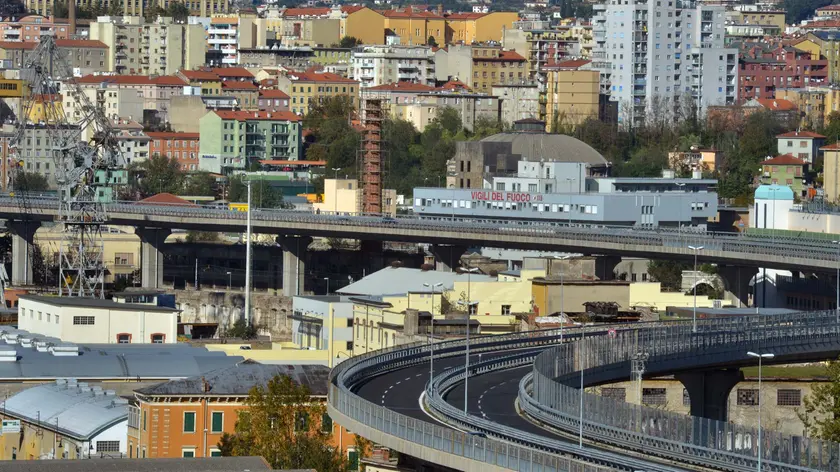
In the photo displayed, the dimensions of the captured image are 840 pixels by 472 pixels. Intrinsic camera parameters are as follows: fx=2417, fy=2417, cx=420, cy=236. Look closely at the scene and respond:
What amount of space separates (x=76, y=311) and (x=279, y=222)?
4496 centimetres

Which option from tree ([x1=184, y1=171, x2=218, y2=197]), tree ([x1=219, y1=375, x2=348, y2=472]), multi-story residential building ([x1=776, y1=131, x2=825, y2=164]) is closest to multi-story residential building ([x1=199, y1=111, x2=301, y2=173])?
tree ([x1=184, y1=171, x2=218, y2=197])

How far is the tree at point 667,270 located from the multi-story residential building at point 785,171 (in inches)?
1305

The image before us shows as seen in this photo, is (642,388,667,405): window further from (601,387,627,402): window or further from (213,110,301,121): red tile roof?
(213,110,301,121): red tile roof

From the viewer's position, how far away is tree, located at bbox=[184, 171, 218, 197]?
171 meters

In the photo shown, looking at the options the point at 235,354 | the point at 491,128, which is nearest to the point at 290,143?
the point at 491,128

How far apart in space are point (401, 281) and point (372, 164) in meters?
54.3

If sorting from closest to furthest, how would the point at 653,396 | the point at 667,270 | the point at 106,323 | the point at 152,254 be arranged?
the point at 653,396 → the point at 106,323 → the point at 667,270 → the point at 152,254

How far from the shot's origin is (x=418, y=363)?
194ft

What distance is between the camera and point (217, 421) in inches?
2221

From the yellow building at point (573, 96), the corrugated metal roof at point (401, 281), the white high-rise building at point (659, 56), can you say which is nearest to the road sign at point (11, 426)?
the corrugated metal roof at point (401, 281)

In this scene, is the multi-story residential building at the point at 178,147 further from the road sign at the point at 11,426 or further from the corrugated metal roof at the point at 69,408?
the road sign at the point at 11,426

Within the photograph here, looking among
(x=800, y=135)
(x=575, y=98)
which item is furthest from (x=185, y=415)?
(x=575, y=98)

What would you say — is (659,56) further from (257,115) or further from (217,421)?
(217,421)

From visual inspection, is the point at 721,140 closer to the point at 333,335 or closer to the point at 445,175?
the point at 445,175
